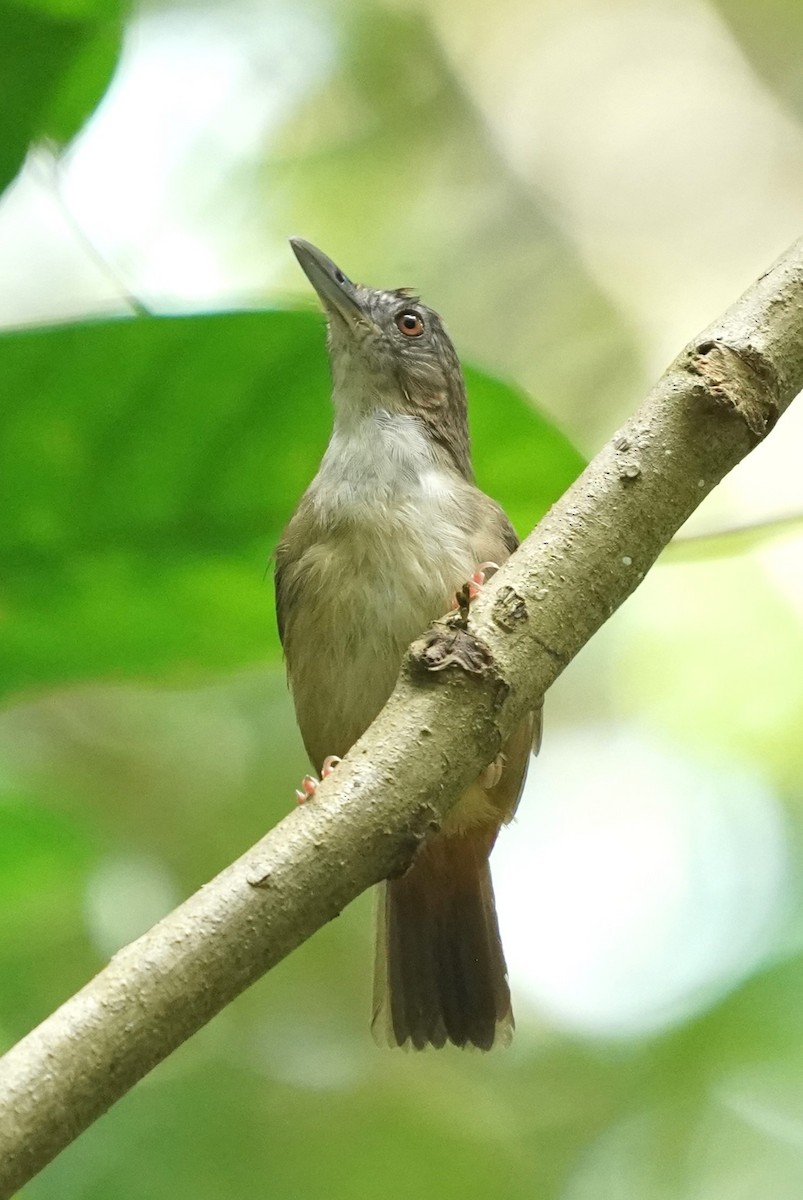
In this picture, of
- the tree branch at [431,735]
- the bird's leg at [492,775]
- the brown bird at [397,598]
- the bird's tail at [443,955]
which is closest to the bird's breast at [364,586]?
the brown bird at [397,598]

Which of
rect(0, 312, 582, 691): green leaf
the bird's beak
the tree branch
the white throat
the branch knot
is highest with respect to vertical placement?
the bird's beak

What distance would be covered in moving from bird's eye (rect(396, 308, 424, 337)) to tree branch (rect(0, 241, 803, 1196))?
5.28ft

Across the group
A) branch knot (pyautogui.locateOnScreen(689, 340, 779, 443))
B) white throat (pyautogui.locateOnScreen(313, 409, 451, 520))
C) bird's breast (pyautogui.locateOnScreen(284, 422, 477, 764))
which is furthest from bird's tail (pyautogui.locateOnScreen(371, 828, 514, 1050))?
branch knot (pyautogui.locateOnScreen(689, 340, 779, 443))

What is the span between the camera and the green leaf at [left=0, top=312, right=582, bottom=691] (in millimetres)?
2354

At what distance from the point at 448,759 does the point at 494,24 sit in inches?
191

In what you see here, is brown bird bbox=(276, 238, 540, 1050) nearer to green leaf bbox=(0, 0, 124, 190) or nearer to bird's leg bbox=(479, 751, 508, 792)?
bird's leg bbox=(479, 751, 508, 792)

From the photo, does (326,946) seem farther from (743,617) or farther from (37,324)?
(37,324)

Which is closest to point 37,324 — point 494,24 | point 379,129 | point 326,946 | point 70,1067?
point 70,1067

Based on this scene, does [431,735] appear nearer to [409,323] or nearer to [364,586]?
[364,586]

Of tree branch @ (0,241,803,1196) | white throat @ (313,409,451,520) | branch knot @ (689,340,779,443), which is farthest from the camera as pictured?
white throat @ (313,409,451,520)

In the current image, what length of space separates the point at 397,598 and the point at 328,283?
980 mm

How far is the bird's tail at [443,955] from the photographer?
3.15 m

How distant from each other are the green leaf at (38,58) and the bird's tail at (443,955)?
5.89 feet

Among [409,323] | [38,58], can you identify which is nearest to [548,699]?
[409,323]
